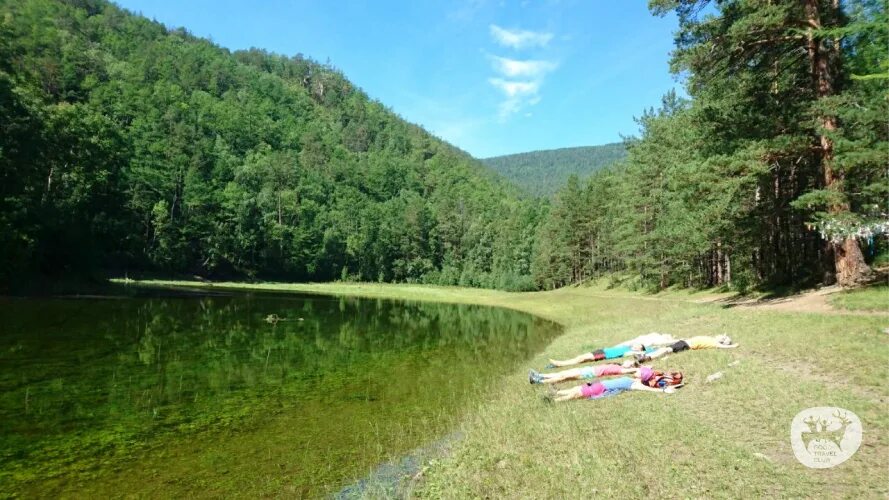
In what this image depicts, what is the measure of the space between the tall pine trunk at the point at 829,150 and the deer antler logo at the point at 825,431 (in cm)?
1380

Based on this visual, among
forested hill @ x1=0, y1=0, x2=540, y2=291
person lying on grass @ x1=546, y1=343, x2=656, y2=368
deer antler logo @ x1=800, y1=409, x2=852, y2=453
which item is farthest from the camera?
forested hill @ x1=0, y1=0, x2=540, y2=291

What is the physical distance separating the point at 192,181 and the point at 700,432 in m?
104

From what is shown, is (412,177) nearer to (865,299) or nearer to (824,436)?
(865,299)

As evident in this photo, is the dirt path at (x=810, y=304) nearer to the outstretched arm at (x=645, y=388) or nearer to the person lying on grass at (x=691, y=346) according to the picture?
the person lying on grass at (x=691, y=346)

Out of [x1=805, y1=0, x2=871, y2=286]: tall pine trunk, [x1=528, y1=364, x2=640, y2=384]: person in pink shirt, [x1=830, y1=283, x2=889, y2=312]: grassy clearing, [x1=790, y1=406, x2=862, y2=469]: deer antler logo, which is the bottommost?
[x1=528, y1=364, x2=640, y2=384]: person in pink shirt

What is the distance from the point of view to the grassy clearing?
612 inches

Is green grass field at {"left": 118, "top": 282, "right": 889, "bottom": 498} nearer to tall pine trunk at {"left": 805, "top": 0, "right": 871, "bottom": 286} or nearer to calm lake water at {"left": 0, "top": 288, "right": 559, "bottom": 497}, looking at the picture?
calm lake water at {"left": 0, "top": 288, "right": 559, "bottom": 497}

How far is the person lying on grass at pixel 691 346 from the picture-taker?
48.3 ft

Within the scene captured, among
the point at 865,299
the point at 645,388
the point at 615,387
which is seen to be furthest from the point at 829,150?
the point at 615,387

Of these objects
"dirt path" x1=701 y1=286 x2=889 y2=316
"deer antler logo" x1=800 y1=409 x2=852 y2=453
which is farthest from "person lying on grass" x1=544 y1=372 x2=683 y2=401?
"dirt path" x1=701 y1=286 x2=889 y2=316

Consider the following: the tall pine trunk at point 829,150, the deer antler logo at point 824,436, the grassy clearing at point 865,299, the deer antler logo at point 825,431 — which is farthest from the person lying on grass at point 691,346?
the tall pine trunk at point 829,150

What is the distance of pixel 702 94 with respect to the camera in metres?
24.4

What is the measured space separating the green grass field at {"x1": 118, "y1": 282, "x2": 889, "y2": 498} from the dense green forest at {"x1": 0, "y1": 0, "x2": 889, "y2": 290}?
702cm

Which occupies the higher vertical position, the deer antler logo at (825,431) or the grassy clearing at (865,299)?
the grassy clearing at (865,299)
